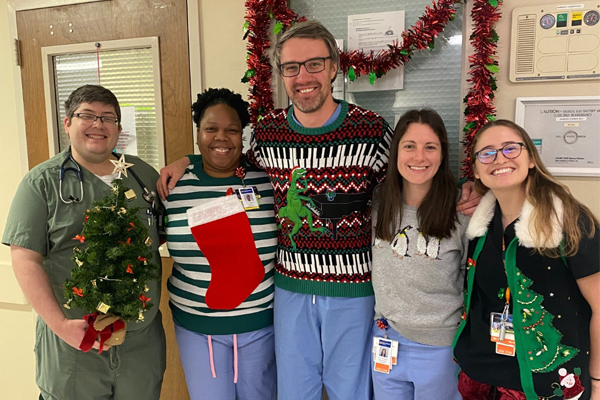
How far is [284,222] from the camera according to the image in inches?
66.8

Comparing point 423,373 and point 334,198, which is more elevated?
point 334,198

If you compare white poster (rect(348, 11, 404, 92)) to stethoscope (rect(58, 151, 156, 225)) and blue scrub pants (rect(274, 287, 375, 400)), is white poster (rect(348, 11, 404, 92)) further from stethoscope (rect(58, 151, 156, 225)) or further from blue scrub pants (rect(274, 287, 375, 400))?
stethoscope (rect(58, 151, 156, 225))

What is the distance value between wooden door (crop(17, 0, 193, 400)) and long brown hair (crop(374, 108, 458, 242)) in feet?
3.93

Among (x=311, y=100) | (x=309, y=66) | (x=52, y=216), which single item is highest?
(x=309, y=66)

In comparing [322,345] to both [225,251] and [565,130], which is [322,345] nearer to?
[225,251]

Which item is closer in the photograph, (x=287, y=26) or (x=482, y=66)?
(x=482, y=66)

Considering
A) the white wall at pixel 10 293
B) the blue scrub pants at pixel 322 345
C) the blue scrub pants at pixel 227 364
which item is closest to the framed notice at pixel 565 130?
the blue scrub pants at pixel 322 345

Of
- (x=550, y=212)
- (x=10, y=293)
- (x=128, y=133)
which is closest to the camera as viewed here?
(x=550, y=212)

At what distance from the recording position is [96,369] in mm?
1573

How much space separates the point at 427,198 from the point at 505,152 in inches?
12.2

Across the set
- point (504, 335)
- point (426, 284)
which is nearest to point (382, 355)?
point (426, 284)

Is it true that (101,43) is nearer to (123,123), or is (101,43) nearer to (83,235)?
(123,123)

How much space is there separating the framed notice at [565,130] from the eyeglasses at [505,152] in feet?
1.81

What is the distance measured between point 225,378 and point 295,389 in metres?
0.29
